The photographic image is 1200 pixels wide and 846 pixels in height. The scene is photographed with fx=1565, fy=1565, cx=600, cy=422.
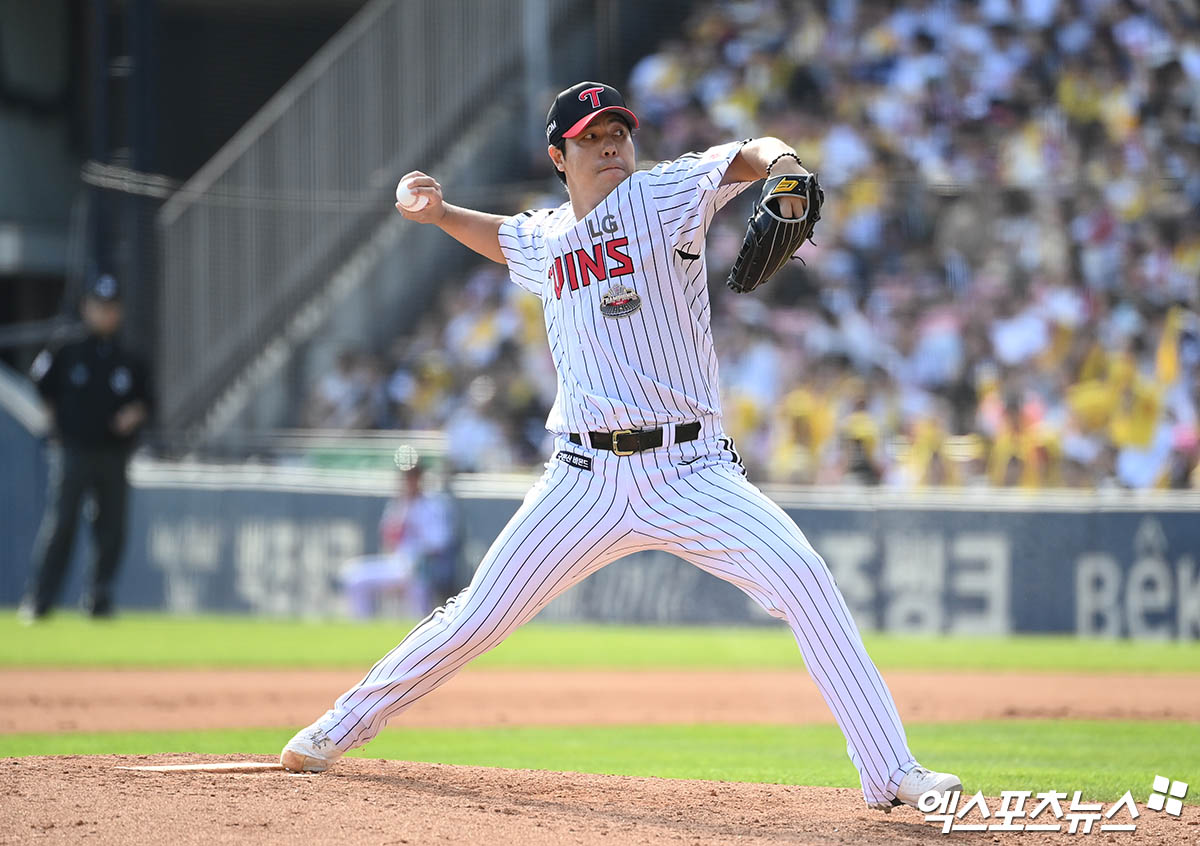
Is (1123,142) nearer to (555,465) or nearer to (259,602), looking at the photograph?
(259,602)

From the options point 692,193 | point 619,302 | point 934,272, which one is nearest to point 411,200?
point 619,302

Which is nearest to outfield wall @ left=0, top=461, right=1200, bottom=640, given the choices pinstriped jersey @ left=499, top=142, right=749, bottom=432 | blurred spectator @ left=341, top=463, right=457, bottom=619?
blurred spectator @ left=341, top=463, right=457, bottom=619

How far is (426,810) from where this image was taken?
160 inches

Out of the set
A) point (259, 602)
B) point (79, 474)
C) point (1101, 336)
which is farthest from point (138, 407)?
point (1101, 336)

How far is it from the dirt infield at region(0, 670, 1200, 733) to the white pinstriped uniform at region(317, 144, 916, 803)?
9.77 ft

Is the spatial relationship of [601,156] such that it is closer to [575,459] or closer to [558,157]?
[558,157]

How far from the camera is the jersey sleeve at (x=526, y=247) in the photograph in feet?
14.6

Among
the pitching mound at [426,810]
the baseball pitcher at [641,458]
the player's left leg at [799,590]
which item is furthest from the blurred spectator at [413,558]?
the player's left leg at [799,590]

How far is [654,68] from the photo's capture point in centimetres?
1730

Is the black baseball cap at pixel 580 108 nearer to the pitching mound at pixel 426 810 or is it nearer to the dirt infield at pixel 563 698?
the pitching mound at pixel 426 810

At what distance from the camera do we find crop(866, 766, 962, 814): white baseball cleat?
155 inches

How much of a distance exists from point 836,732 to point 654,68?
38.4ft

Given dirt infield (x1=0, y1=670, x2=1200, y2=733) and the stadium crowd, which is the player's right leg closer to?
dirt infield (x1=0, y1=670, x2=1200, y2=733)

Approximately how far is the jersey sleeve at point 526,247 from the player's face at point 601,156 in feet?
0.83
